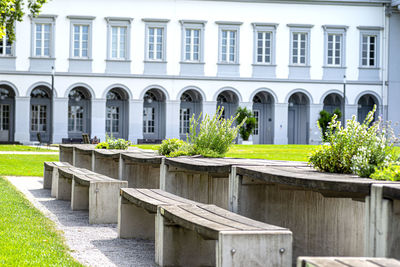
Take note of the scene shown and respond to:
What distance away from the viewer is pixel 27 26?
3831 cm

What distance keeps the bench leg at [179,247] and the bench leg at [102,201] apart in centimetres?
280

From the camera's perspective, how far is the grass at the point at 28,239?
6043 millimetres

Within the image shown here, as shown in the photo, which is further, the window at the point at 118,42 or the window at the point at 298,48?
the window at the point at 298,48

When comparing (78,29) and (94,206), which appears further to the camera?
(78,29)

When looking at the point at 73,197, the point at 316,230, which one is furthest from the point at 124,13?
the point at 316,230

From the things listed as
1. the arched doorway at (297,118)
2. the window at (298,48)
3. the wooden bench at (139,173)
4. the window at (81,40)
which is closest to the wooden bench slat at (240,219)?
the wooden bench at (139,173)

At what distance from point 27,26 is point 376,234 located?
3595cm

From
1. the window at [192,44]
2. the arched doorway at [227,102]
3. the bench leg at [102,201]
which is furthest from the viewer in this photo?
the arched doorway at [227,102]

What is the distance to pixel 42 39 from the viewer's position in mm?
38562

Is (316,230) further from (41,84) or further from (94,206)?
(41,84)

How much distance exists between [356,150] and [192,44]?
34.4 meters

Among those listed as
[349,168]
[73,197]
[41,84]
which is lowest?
[73,197]

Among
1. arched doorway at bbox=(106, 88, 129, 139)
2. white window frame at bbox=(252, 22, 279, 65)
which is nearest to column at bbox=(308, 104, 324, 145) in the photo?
white window frame at bbox=(252, 22, 279, 65)

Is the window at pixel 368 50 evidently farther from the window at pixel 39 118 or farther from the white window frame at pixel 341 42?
the window at pixel 39 118
